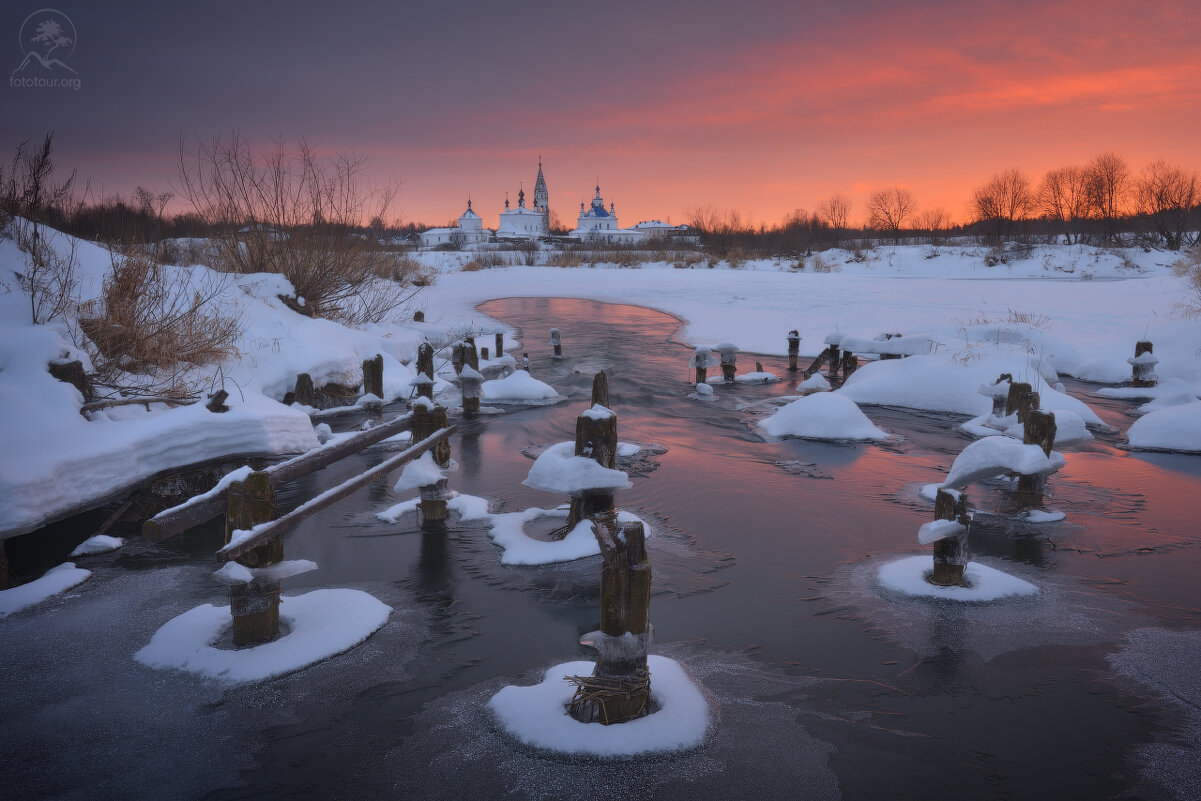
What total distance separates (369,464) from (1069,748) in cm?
914

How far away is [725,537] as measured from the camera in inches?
319

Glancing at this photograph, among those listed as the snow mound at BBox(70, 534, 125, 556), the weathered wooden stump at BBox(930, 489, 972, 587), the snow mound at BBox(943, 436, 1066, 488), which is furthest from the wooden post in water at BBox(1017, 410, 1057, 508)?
the snow mound at BBox(70, 534, 125, 556)

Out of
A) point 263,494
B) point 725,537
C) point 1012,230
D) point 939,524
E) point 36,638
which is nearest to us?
point 263,494

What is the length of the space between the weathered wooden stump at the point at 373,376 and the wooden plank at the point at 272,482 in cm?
459

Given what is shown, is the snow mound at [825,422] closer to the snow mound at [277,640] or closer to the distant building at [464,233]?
the snow mound at [277,640]

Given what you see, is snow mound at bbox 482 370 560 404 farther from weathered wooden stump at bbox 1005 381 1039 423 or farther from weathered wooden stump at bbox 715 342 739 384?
weathered wooden stump at bbox 1005 381 1039 423

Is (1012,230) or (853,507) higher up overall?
(1012,230)

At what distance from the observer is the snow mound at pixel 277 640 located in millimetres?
4996

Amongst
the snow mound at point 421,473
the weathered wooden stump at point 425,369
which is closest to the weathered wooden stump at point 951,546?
the snow mound at point 421,473

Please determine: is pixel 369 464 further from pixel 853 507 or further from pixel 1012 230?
pixel 1012 230

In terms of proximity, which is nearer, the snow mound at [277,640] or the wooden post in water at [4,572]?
the snow mound at [277,640]

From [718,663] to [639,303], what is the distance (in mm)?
30386

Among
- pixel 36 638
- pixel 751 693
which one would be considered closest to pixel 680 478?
pixel 751 693

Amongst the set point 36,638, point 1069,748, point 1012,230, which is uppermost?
point 1012,230
